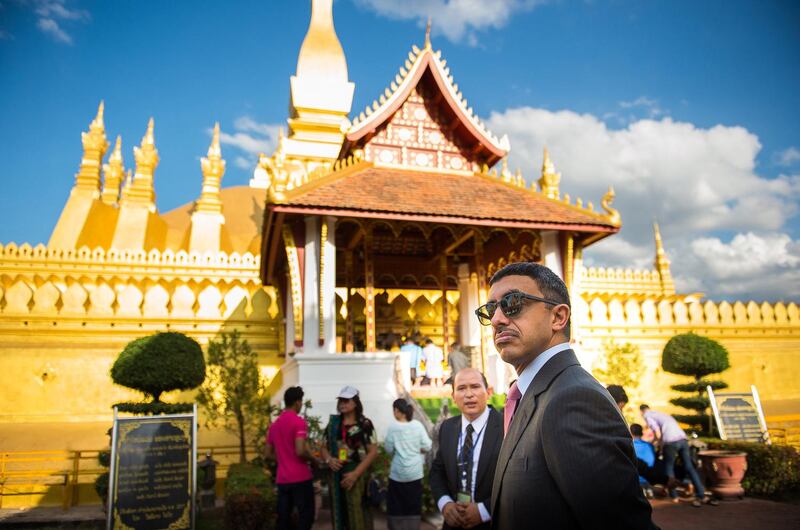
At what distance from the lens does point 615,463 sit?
4.81ft

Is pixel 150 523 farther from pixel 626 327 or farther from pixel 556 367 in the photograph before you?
pixel 626 327

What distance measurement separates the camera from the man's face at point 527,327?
73.4 inches

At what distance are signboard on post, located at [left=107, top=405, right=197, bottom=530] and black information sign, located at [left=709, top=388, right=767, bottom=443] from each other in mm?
8082

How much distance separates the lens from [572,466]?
4.85 feet

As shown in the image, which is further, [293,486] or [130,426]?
[130,426]

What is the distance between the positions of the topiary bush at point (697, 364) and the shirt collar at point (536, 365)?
9.60m

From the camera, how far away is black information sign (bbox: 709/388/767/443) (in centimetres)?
909

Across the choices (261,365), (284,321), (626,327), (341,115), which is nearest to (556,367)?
(284,321)

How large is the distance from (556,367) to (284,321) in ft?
41.7

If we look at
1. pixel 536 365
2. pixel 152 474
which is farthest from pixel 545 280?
pixel 152 474

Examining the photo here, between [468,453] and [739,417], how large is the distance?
8.14 m

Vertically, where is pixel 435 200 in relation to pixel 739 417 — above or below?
above

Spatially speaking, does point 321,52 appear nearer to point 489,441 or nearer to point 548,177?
point 548,177

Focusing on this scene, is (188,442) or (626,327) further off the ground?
(626,327)
